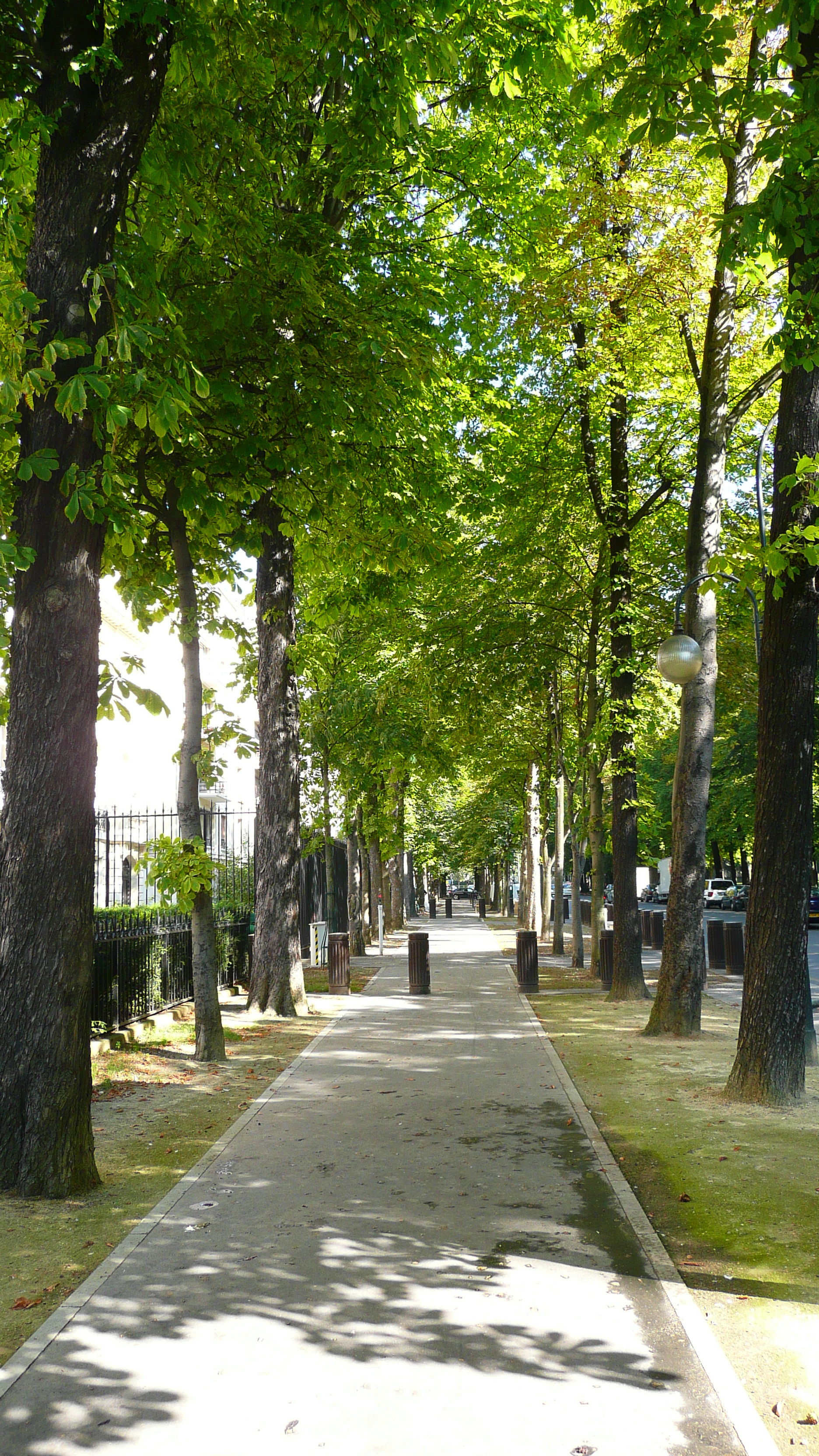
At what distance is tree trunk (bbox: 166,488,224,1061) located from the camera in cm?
1088

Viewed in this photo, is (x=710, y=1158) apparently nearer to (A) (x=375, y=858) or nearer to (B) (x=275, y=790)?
(B) (x=275, y=790)

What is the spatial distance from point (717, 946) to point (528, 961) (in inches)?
271

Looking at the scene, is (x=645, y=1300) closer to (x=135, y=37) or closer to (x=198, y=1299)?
(x=198, y=1299)

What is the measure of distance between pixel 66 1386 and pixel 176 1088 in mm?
6003

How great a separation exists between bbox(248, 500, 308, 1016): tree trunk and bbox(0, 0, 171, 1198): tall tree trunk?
7794mm

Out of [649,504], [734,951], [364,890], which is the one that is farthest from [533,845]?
[649,504]

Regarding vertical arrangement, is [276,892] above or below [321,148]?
below

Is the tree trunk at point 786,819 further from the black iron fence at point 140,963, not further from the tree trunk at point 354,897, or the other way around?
the tree trunk at point 354,897

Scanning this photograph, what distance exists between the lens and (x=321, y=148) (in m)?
13.3

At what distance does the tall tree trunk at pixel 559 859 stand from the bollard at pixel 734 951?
3.99 metres

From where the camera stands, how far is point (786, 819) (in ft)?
28.4

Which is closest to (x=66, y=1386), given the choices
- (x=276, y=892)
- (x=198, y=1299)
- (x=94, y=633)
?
(x=198, y=1299)

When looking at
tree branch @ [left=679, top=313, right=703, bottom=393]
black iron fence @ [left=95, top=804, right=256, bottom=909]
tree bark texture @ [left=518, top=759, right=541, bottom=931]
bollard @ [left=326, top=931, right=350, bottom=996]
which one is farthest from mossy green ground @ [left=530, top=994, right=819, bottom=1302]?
tree bark texture @ [left=518, top=759, right=541, bottom=931]

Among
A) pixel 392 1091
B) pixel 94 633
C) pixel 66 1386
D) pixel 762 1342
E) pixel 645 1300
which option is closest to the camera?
pixel 66 1386
